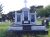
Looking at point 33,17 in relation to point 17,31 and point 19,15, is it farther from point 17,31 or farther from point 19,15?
point 17,31

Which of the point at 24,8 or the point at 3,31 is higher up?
the point at 24,8

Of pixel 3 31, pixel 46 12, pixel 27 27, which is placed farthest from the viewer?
pixel 46 12

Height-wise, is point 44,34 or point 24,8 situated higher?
point 24,8

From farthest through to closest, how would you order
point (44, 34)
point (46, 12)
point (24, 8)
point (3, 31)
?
point (46, 12)
point (24, 8)
point (44, 34)
point (3, 31)

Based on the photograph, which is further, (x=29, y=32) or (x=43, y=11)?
(x=43, y=11)

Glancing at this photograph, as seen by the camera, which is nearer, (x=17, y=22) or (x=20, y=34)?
(x=20, y=34)

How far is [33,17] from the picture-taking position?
1612cm

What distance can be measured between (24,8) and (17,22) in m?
1.32

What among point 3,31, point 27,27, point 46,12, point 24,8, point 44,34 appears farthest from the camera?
point 46,12

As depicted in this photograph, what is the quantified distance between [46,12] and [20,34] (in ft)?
91.4

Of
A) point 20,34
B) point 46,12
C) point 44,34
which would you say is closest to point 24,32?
point 20,34

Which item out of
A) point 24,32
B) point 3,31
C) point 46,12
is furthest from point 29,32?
point 46,12

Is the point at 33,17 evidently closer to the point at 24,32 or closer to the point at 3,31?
the point at 24,32

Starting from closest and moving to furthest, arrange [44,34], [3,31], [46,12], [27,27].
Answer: [3,31] < [44,34] < [27,27] < [46,12]
